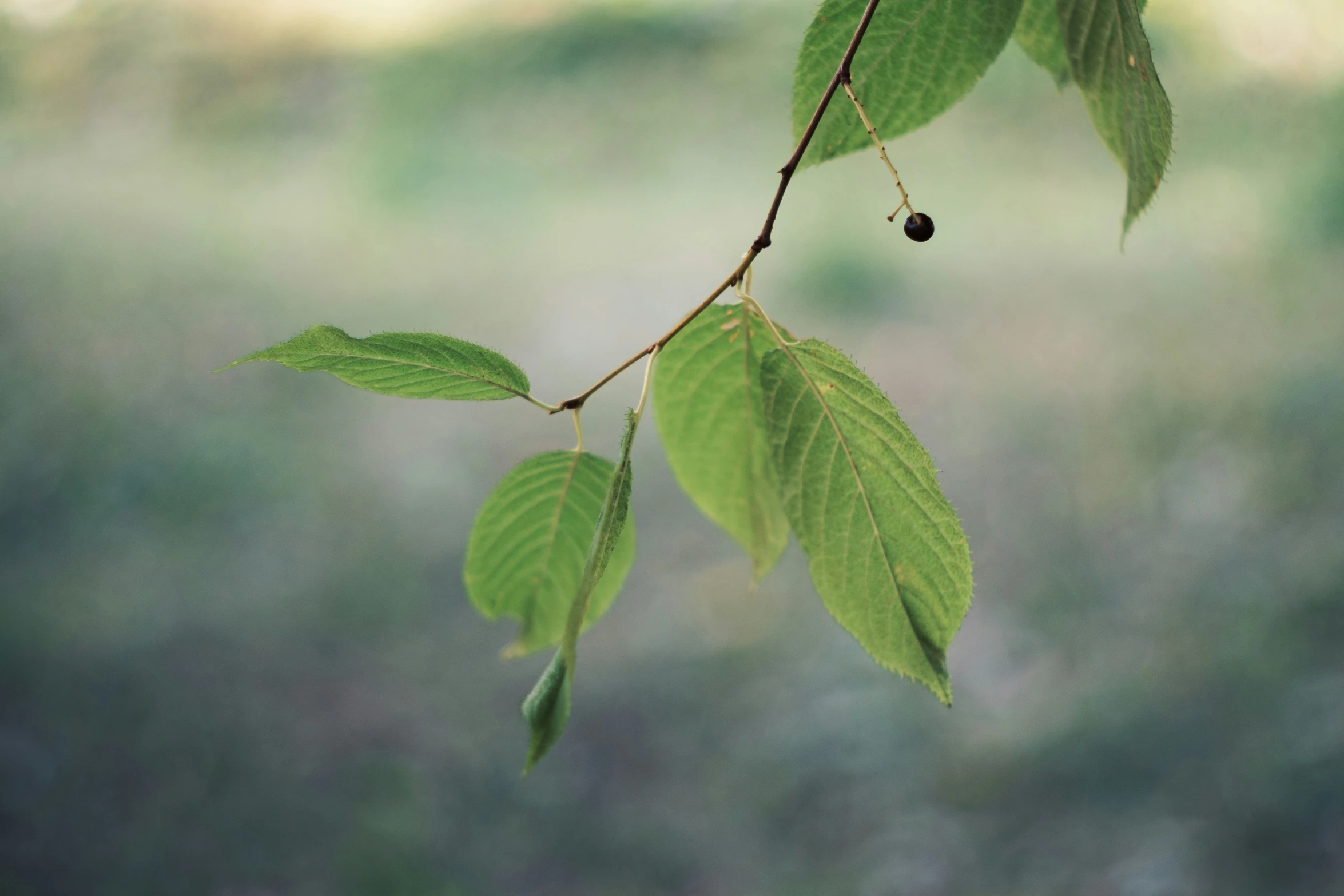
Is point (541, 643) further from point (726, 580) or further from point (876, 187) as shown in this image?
point (876, 187)

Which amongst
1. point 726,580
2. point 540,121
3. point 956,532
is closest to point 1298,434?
point 726,580

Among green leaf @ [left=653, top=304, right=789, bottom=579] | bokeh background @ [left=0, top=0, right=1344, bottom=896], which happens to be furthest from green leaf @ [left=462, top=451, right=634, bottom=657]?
bokeh background @ [left=0, top=0, right=1344, bottom=896]

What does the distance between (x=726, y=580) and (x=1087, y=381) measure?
0.79 meters

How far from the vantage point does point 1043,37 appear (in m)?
0.37

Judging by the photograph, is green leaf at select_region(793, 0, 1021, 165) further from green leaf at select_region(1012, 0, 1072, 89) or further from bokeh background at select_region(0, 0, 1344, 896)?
bokeh background at select_region(0, 0, 1344, 896)

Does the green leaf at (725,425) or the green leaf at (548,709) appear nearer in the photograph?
the green leaf at (548,709)

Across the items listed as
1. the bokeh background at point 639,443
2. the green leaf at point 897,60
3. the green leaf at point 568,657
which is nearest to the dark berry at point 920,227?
the green leaf at point 897,60

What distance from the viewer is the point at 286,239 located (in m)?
1.95

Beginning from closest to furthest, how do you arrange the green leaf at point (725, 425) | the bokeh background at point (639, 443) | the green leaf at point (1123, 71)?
the green leaf at point (1123, 71), the green leaf at point (725, 425), the bokeh background at point (639, 443)

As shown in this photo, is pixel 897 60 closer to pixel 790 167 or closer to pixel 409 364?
pixel 790 167

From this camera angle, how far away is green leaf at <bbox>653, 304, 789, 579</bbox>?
41 centimetres

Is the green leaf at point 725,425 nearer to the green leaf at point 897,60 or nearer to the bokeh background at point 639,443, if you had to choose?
the green leaf at point 897,60

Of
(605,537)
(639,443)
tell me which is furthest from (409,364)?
(639,443)

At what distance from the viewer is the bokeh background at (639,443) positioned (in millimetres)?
1424
